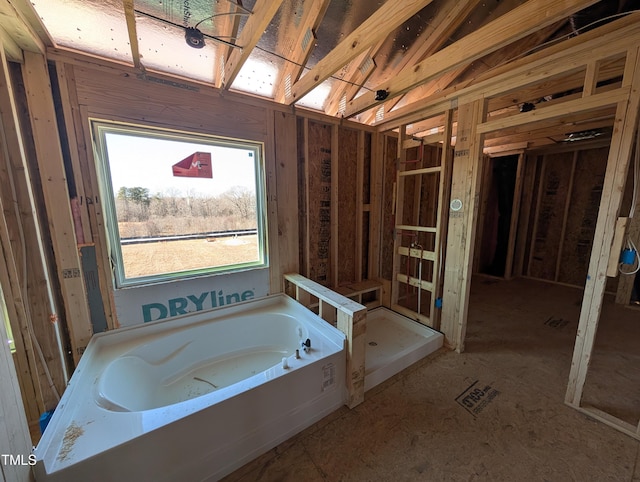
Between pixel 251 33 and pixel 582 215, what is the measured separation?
5.41 metres

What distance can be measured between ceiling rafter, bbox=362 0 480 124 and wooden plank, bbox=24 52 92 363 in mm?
2638

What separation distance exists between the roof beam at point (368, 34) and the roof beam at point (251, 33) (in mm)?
473

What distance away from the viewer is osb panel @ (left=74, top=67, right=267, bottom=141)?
161 centimetres

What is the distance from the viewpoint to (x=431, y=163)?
3.61 metres

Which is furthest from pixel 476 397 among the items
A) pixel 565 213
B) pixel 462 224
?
pixel 565 213

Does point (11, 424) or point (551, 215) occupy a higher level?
point (551, 215)

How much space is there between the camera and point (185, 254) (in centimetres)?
210

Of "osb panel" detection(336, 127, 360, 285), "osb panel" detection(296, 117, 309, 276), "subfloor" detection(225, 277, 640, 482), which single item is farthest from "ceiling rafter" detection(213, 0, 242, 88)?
"subfloor" detection(225, 277, 640, 482)

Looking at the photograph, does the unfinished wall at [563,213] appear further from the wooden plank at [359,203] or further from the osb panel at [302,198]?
the osb panel at [302,198]

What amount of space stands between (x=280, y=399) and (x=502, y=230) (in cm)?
500

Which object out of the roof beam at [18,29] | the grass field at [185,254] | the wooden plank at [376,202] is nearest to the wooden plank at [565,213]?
the wooden plank at [376,202]

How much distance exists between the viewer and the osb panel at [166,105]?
1.61m

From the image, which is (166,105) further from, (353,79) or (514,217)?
(514,217)

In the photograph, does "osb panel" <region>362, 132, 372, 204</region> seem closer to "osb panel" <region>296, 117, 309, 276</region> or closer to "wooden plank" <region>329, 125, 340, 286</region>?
"wooden plank" <region>329, 125, 340, 286</region>
